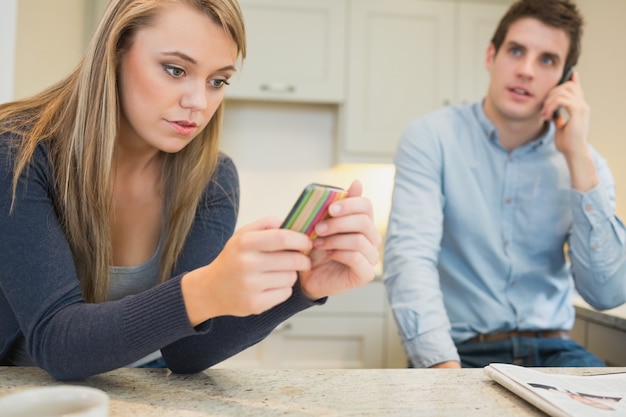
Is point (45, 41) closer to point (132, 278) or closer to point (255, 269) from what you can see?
point (132, 278)

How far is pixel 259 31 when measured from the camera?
122 inches

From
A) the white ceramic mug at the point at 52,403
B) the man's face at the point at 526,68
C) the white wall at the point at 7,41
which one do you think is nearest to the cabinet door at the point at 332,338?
the man's face at the point at 526,68

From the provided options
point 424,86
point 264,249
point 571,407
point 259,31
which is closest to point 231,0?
point 264,249

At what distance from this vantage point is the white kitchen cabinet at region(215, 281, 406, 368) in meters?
2.97

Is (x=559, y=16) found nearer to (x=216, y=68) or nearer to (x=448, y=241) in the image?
(x=448, y=241)

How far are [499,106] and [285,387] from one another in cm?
120

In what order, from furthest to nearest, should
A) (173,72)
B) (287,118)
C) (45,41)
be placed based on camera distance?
(287,118) → (45,41) → (173,72)

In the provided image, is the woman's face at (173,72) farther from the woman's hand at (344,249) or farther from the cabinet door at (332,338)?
the cabinet door at (332,338)

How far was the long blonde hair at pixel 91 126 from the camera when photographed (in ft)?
3.31

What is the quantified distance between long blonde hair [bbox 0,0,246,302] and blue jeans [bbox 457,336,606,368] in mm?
1008

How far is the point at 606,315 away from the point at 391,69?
1733 mm

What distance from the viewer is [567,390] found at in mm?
839

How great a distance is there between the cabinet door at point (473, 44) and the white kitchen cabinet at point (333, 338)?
112cm

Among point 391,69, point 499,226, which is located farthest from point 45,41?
point 499,226
